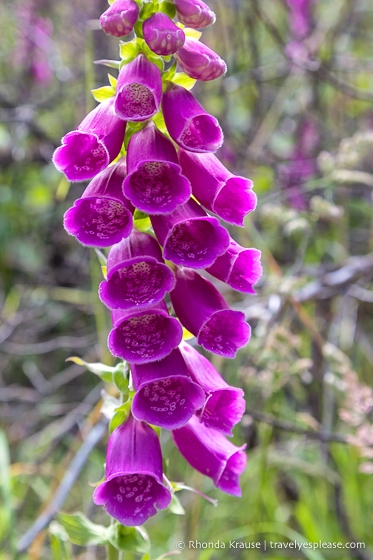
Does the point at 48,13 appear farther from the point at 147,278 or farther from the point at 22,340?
the point at 147,278

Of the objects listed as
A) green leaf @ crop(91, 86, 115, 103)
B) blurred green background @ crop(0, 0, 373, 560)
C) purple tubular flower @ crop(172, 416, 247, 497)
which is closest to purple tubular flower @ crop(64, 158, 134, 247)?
green leaf @ crop(91, 86, 115, 103)

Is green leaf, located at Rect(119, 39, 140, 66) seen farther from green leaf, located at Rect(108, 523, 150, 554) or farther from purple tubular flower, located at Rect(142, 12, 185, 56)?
green leaf, located at Rect(108, 523, 150, 554)

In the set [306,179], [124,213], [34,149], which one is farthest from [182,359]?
[34,149]

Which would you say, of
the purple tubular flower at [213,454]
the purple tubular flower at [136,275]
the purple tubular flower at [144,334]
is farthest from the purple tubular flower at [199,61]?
the purple tubular flower at [213,454]

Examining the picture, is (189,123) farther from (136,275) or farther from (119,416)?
(119,416)

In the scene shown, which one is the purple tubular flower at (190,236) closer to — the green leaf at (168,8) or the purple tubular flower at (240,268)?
the purple tubular flower at (240,268)
